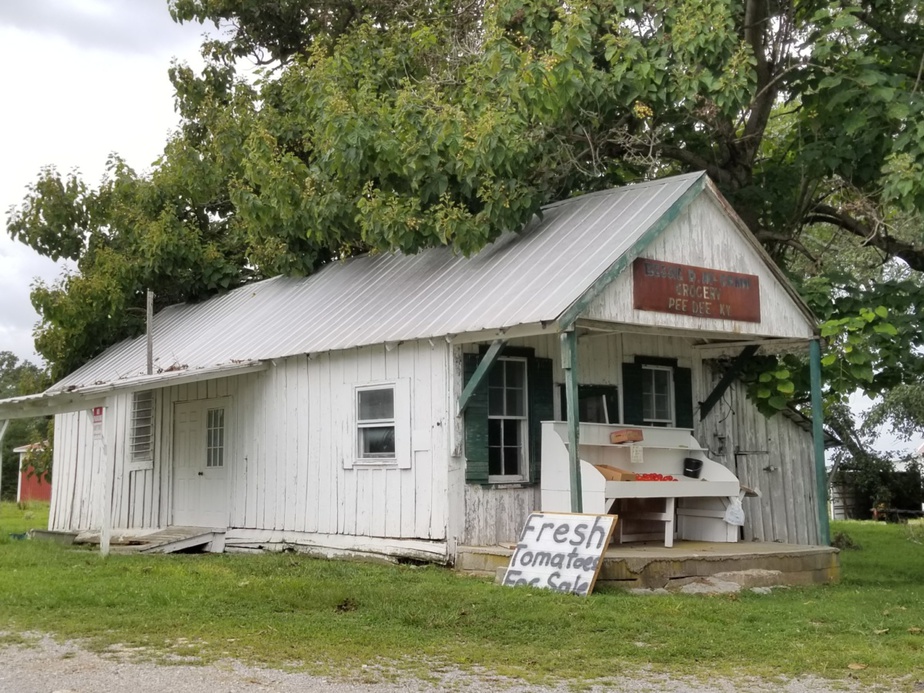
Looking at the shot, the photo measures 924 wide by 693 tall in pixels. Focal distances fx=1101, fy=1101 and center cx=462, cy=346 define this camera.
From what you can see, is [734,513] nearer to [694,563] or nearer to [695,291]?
[694,563]

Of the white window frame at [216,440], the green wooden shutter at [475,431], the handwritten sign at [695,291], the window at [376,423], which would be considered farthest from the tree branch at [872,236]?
the white window frame at [216,440]

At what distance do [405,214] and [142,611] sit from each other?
285 inches

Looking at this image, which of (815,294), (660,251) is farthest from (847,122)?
(660,251)

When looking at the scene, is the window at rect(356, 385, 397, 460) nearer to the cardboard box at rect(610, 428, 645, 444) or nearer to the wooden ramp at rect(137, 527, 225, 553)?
the cardboard box at rect(610, 428, 645, 444)

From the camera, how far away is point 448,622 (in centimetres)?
961

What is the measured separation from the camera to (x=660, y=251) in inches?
531

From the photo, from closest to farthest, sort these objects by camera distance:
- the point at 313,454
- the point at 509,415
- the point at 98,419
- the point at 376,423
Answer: the point at 509,415, the point at 376,423, the point at 98,419, the point at 313,454

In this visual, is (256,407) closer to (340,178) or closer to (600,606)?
(340,178)

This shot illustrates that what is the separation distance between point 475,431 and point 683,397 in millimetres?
4382

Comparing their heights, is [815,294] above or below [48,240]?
below

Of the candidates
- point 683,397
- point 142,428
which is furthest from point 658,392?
point 142,428

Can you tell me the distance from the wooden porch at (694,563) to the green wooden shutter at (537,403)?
1342 millimetres

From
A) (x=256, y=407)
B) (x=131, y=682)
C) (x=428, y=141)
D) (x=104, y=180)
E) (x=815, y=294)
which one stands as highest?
(x=104, y=180)

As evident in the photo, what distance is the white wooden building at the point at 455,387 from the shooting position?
1348cm
